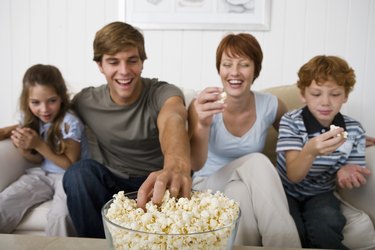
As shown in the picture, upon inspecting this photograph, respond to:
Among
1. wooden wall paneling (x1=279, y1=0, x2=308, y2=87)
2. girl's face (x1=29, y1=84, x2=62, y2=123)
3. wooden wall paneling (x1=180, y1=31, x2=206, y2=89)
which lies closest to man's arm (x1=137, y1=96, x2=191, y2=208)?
girl's face (x1=29, y1=84, x2=62, y2=123)

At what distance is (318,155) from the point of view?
1372 millimetres

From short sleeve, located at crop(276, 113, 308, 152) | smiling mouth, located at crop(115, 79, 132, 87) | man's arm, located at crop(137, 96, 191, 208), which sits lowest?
short sleeve, located at crop(276, 113, 308, 152)

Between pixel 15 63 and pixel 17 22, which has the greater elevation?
pixel 17 22

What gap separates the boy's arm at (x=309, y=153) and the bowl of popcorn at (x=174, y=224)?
68cm

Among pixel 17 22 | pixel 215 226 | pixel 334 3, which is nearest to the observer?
pixel 215 226

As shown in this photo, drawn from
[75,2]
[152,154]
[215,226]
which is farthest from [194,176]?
[75,2]

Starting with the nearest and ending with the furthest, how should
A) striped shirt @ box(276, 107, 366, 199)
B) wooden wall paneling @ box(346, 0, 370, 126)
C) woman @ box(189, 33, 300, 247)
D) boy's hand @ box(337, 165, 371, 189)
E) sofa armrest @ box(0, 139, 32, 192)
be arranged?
woman @ box(189, 33, 300, 247) → boy's hand @ box(337, 165, 371, 189) → striped shirt @ box(276, 107, 366, 199) → sofa armrest @ box(0, 139, 32, 192) → wooden wall paneling @ box(346, 0, 370, 126)

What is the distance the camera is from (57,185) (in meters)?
1.60

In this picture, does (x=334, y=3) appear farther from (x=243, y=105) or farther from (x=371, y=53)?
(x=243, y=105)

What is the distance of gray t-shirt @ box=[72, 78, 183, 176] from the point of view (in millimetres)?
1570

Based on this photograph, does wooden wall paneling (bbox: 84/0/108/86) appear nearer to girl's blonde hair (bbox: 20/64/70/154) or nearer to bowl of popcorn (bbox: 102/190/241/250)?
girl's blonde hair (bbox: 20/64/70/154)

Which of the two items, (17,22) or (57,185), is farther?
(17,22)

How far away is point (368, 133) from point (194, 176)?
125 centimetres

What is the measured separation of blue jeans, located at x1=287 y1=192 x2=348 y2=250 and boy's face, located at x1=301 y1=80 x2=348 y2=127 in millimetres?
309
